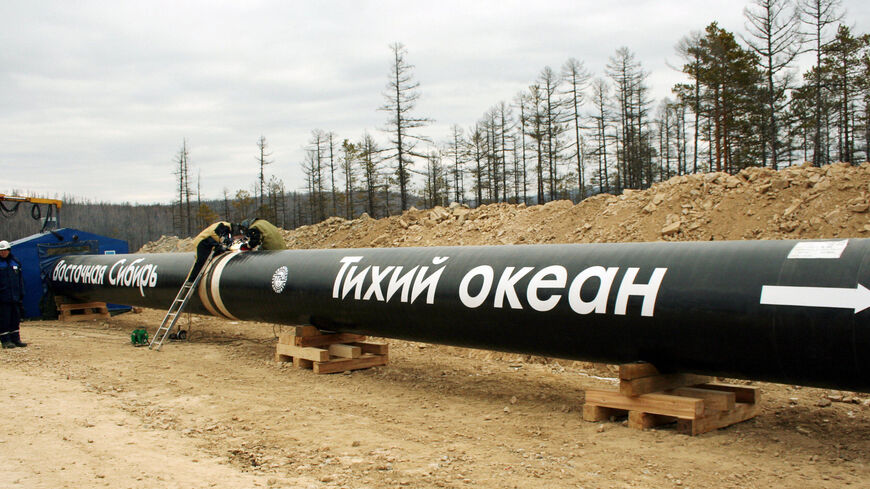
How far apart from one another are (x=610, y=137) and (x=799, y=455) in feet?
143

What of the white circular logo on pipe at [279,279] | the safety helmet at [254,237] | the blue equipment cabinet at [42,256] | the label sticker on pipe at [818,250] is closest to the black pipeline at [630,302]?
the label sticker on pipe at [818,250]

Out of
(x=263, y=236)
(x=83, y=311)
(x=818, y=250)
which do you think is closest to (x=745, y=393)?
(x=818, y=250)

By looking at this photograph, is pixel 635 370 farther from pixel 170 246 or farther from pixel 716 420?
pixel 170 246

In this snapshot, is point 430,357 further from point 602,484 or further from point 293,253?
point 602,484

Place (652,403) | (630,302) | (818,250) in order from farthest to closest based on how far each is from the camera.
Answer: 1. (652,403)
2. (630,302)
3. (818,250)

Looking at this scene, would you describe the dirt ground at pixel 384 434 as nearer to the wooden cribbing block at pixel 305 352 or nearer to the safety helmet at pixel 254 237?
the wooden cribbing block at pixel 305 352

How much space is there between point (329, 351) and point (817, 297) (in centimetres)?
600

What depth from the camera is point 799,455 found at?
180 inches

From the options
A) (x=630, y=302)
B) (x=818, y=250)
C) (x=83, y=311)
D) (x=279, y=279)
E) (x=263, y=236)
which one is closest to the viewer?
(x=818, y=250)

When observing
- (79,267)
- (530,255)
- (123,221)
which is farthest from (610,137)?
(123,221)

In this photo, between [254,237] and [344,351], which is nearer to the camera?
[344,351]

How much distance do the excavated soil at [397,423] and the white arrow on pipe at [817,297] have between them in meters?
1.11

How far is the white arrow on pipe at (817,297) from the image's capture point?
418 cm

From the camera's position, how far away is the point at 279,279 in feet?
29.0
